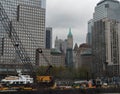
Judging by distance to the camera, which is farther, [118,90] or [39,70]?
[39,70]

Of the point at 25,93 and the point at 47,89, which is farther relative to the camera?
the point at 47,89

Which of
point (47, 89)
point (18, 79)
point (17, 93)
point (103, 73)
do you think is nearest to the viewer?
point (17, 93)

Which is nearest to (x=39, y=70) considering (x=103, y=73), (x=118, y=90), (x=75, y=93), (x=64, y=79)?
(x=64, y=79)

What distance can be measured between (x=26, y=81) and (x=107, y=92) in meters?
27.4

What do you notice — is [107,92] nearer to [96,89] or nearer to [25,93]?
[96,89]

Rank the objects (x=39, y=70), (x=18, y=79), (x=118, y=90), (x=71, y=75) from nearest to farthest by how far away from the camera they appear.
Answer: (x=18, y=79), (x=118, y=90), (x=39, y=70), (x=71, y=75)

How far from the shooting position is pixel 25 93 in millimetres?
74688

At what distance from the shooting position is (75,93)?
84.3m

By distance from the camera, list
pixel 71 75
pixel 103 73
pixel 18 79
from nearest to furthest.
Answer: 1. pixel 18 79
2. pixel 71 75
3. pixel 103 73

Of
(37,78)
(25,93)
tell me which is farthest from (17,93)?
(37,78)

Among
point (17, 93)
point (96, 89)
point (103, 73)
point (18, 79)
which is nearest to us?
point (17, 93)

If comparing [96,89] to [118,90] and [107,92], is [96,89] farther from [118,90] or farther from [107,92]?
[118,90]

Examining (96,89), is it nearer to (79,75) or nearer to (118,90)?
(118,90)

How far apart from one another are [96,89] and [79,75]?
3202 inches
